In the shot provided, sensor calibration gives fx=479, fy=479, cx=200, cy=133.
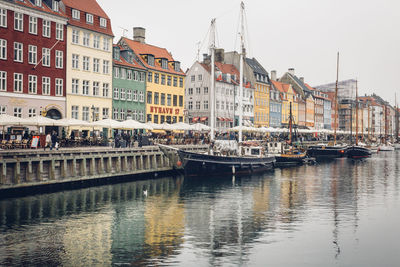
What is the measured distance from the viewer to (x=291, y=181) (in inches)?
1859

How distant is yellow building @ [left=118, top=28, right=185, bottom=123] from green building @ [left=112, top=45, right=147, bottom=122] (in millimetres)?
1517

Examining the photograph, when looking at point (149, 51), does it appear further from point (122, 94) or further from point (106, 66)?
point (106, 66)

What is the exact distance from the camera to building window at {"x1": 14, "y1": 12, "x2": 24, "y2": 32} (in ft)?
163

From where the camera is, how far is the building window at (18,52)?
50.1 metres

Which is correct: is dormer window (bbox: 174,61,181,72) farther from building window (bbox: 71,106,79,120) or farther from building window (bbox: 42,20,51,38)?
building window (bbox: 42,20,51,38)

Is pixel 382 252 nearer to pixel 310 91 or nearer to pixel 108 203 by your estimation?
pixel 108 203

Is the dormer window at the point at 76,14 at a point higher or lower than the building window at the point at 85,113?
higher

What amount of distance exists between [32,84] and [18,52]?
376cm

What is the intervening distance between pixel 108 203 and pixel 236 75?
7217 centimetres

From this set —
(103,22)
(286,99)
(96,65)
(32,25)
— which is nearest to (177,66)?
(103,22)

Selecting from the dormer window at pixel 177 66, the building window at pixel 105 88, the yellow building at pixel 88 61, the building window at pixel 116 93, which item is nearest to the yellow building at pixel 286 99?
the dormer window at pixel 177 66

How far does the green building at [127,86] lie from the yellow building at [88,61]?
66.7 inches

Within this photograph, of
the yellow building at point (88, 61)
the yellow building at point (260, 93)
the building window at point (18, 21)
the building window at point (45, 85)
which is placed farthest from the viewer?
the yellow building at point (260, 93)

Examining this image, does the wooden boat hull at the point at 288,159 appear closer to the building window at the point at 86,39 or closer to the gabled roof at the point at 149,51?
the gabled roof at the point at 149,51
